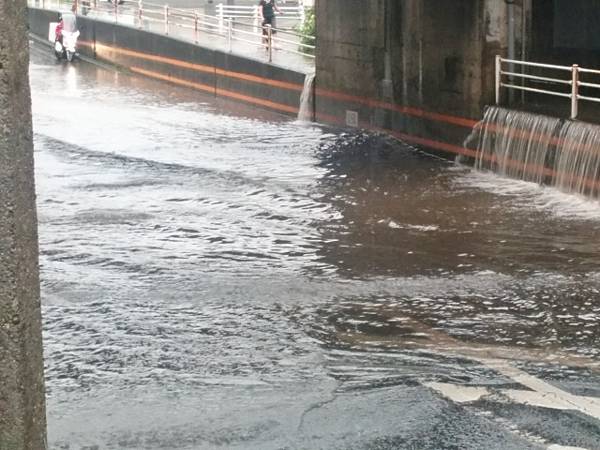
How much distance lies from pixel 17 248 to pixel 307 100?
2135 centimetres

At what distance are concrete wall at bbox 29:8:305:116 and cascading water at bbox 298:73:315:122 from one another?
0.30 metres

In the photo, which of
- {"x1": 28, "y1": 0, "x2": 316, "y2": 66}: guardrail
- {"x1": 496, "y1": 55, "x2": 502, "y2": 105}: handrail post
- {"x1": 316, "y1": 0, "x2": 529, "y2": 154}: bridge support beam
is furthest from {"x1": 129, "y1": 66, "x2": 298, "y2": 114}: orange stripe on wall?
{"x1": 496, "y1": 55, "x2": 502, "y2": 105}: handrail post

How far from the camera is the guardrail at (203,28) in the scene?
1108 inches

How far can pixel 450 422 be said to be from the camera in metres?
7.34

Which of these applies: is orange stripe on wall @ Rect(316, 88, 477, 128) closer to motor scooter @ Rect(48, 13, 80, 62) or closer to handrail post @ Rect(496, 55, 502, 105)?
handrail post @ Rect(496, 55, 502, 105)

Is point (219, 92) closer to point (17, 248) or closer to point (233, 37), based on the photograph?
point (233, 37)

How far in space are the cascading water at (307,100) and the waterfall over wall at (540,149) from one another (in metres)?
6.38

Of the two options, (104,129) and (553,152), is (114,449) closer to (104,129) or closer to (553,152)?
(553,152)

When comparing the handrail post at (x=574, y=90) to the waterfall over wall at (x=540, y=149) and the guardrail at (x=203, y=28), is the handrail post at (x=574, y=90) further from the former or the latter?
the guardrail at (x=203, y=28)

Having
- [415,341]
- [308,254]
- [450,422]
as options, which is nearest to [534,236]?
[308,254]

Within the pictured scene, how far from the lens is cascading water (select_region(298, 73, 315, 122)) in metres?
24.6

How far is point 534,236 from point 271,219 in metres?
3.35

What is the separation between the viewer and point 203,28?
32.6 m

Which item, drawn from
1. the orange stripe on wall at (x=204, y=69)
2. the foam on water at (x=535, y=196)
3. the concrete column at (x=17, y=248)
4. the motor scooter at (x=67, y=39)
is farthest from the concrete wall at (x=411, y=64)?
the motor scooter at (x=67, y=39)
